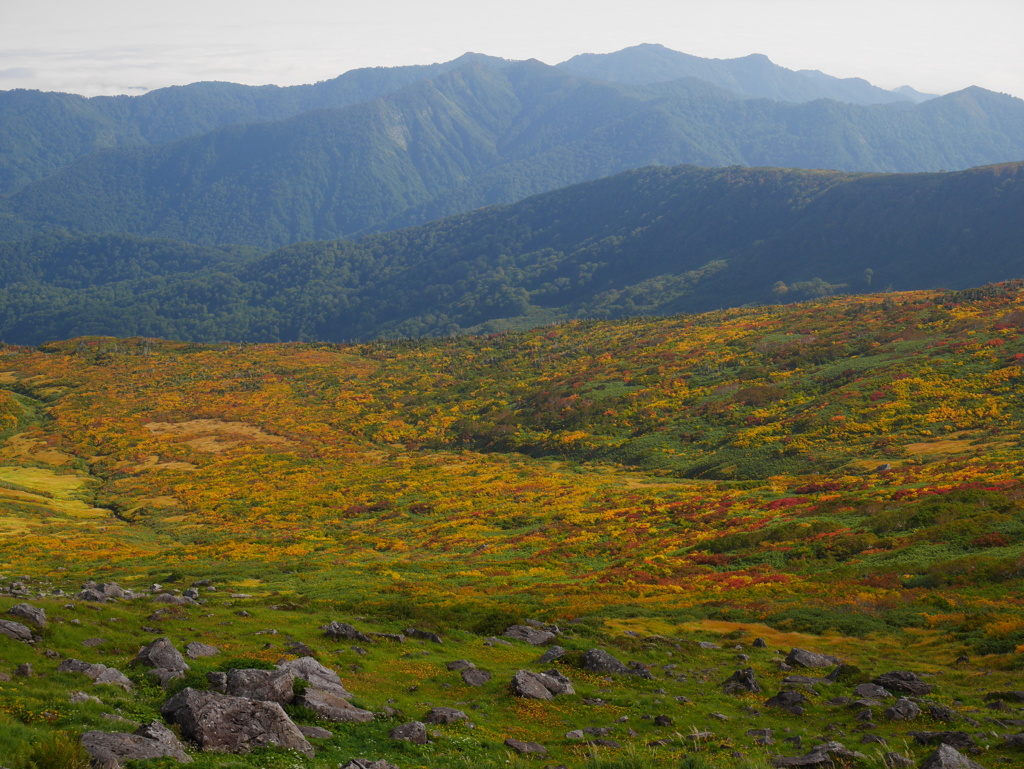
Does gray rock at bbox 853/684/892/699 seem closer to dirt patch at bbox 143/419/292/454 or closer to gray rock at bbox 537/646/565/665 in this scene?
gray rock at bbox 537/646/565/665

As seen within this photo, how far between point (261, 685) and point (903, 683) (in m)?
20.0

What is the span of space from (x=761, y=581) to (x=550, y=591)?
465 inches

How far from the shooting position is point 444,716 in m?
21.7

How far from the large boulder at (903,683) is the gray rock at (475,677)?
13085 millimetres

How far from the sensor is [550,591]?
44.0 meters

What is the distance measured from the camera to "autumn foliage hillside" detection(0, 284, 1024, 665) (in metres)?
41.1

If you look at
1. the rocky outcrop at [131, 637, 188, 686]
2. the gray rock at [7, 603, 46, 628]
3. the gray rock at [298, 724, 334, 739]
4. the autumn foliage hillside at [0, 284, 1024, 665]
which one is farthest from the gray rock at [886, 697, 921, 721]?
the gray rock at [7, 603, 46, 628]

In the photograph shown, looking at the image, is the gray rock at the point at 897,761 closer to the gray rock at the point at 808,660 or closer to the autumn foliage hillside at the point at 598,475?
the gray rock at the point at 808,660

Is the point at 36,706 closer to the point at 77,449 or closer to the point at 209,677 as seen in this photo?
the point at 209,677

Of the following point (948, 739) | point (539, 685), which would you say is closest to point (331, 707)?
point (539, 685)

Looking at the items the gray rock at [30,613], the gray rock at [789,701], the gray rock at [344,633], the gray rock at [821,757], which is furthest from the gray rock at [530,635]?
the gray rock at [30,613]

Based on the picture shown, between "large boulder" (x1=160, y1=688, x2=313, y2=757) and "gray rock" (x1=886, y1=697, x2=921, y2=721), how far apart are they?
652 inches

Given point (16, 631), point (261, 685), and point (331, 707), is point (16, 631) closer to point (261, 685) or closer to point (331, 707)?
point (261, 685)

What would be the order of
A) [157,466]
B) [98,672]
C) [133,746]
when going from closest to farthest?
1. [133,746]
2. [98,672]
3. [157,466]
